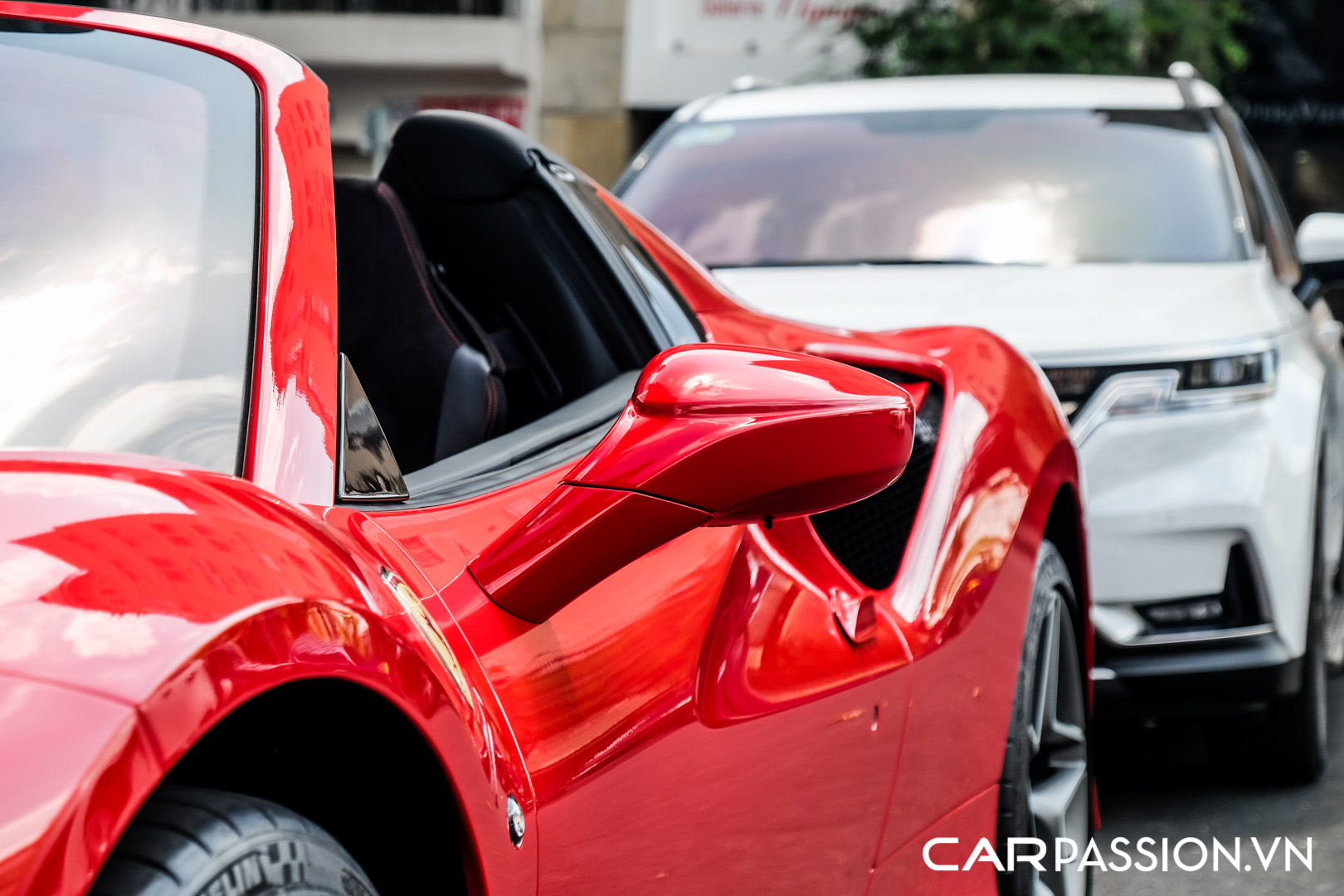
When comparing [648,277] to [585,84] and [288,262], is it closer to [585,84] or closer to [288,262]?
[288,262]

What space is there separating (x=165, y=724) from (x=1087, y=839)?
7.26 ft

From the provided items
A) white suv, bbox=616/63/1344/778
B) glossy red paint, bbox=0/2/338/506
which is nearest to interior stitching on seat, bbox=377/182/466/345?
glossy red paint, bbox=0/2/338/506

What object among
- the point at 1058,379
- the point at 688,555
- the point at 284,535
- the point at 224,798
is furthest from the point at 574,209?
the point at 1058,379

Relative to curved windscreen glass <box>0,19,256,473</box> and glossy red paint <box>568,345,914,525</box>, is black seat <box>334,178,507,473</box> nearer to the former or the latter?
curved windscreen glass <box>0,19,256,473</box>

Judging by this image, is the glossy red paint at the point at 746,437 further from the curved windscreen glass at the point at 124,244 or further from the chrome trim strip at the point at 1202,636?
the chrome trim strip at the point at 1202,636

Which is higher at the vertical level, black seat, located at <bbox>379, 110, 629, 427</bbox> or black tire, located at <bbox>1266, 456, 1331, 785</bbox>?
black seat, located at <bbox>379, 110, 629, 427</bbox>

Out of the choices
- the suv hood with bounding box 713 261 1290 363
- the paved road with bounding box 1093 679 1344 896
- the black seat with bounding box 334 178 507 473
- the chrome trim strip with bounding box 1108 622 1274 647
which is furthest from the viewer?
the suv hood with bounding box 713 261 1290 363

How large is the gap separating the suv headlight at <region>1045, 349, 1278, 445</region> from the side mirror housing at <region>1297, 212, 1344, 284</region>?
51.6 inches

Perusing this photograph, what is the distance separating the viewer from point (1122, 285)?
423 centimetres

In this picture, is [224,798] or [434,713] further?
[434,713]

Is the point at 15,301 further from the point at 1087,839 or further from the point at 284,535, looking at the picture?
the point at 1087,839

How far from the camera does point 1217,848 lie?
3629mm

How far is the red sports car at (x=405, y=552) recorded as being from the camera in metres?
1.12

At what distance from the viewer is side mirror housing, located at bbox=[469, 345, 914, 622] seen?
1.41 metres
